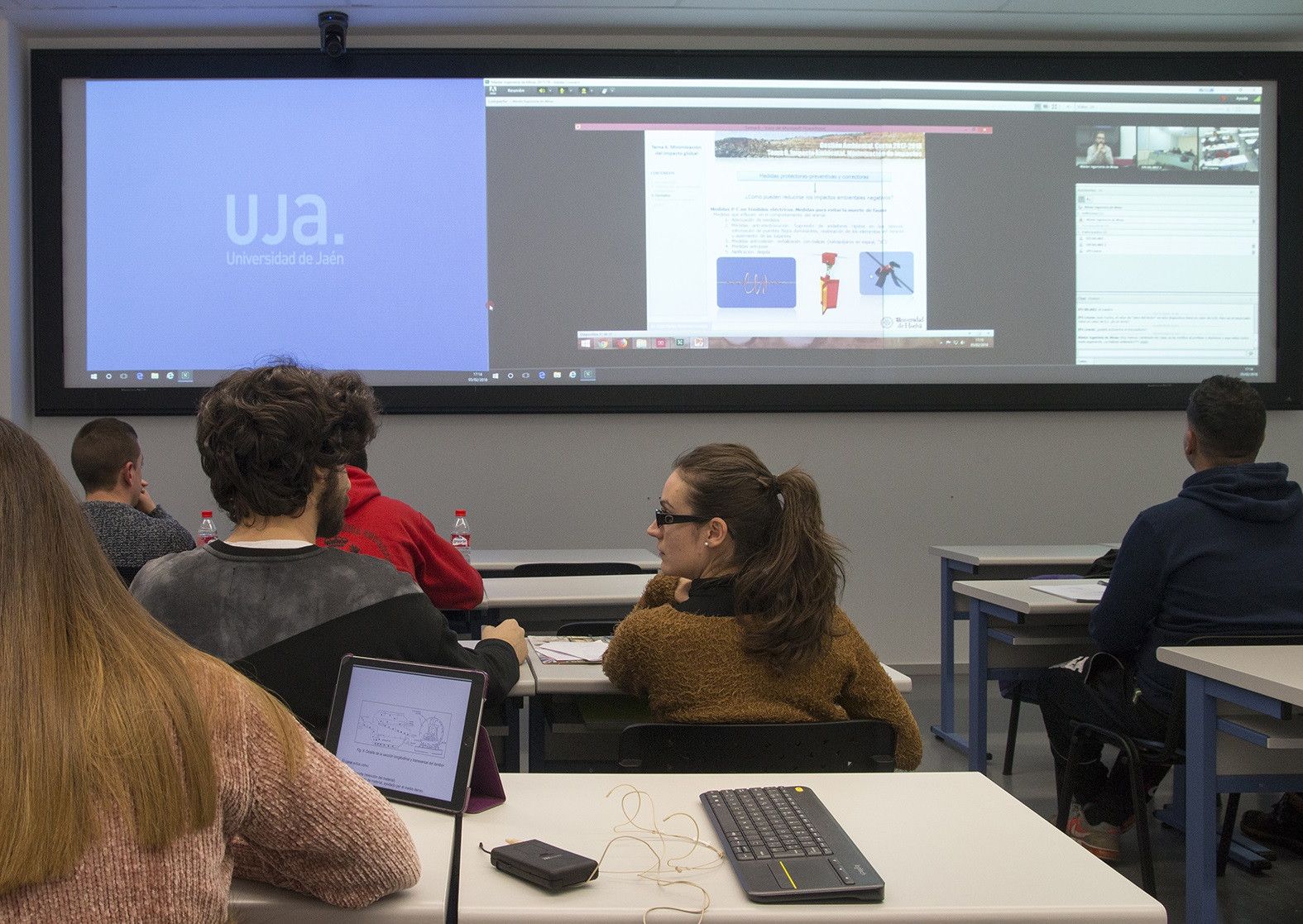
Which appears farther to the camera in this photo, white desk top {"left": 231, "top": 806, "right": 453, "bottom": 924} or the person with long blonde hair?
white desk top {"left": 231, "top": 806, "right": 453, "bottom": 924}

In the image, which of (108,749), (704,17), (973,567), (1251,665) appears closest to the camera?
(108,749)

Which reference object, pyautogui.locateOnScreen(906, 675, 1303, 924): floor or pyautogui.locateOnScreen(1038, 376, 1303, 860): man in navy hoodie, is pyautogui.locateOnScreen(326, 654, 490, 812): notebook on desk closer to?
pyautogui.locateOnScreen(906, 675, 1303, 924): floor

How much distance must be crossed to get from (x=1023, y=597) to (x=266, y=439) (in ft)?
7.58

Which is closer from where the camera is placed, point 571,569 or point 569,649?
point 569,649

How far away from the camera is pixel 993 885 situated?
1.18m

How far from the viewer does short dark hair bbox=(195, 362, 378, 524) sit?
1.56 m

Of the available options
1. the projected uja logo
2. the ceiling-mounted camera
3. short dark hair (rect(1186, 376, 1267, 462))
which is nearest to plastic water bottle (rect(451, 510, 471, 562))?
the projected uja logo

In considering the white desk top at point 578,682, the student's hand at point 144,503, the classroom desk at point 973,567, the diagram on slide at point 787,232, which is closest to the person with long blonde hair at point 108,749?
the white desk top at point 578,682

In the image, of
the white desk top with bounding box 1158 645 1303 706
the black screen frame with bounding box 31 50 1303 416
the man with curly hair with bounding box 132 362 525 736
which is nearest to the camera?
the man with curly hair with bounding box 132 362 525 736

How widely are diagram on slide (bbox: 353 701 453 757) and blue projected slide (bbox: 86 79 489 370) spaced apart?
3.65 meters

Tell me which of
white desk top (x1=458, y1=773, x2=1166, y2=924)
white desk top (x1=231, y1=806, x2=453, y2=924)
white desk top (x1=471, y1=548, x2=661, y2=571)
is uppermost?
white desk top (x1=231, y1=806, x2=453, y2=924)

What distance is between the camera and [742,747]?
172 centimetres

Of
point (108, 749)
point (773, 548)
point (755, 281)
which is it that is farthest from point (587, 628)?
point (755, 281)

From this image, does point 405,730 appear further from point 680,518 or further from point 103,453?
point 103,453
